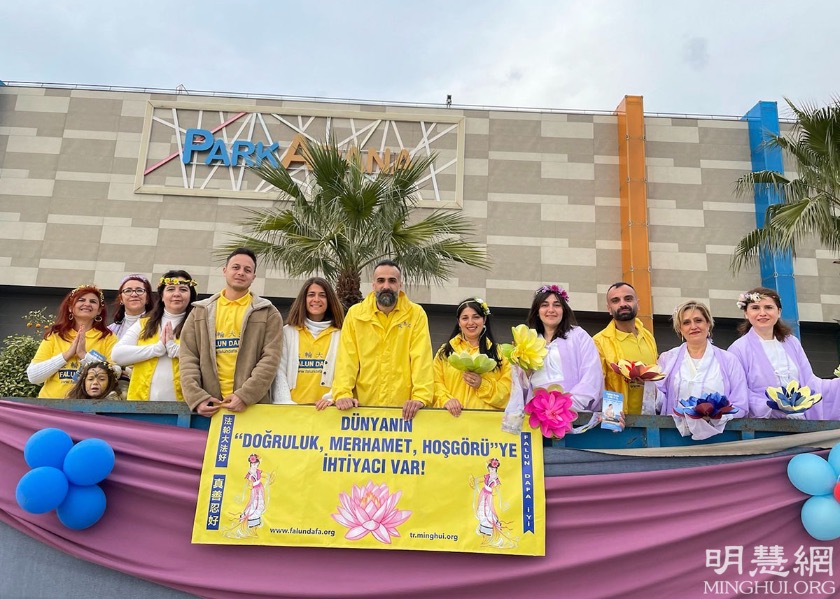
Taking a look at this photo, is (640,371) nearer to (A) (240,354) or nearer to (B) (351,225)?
(A) (240,354)

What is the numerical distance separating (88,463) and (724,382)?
13.4 feet

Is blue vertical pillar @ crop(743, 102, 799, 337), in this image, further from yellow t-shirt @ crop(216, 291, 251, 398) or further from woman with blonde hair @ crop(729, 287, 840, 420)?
yellow t-shirt @ crop(216, 291, 251, 398)

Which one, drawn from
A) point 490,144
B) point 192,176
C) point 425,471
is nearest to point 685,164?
point 490,144

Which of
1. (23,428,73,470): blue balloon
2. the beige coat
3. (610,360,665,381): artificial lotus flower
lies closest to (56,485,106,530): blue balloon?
(23,428,73,470): blue balloon

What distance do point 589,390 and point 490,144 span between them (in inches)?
561

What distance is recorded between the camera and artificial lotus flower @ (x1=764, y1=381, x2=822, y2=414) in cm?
413

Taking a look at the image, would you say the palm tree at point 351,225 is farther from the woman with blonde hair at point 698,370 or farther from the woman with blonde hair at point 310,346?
the woman with blonde hair at point 698,370

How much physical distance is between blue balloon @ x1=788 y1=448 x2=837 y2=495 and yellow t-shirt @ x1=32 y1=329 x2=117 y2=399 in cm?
494

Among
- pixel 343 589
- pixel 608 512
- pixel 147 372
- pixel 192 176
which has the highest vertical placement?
pixel 192 176

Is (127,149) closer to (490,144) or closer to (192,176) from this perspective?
(192,176)

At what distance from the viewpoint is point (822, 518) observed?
3.78 m

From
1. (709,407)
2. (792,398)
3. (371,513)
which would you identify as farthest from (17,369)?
(792,398)

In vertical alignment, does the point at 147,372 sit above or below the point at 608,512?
above

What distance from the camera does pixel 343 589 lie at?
376 centimetres
